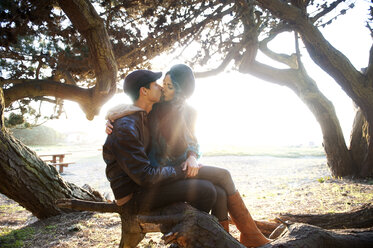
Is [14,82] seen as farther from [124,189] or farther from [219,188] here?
[219,188]

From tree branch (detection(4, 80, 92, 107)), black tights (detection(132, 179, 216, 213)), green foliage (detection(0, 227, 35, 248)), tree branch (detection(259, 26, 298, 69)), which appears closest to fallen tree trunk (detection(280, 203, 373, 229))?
black tights (detection(132, 179, 216, 213))

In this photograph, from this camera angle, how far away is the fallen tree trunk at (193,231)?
1.58 m

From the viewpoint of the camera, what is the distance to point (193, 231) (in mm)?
1584

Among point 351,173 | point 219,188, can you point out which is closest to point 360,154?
point 351,173

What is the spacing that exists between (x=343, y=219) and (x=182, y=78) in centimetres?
232

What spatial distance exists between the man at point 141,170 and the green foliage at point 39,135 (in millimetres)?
28973

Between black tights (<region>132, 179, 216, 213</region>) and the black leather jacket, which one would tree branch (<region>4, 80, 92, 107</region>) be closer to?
the black leather jacket

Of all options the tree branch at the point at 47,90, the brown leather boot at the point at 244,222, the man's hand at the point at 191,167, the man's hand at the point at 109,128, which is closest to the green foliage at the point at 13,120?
the tree branch at the point at 47,90

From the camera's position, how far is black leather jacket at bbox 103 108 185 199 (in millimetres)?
1741

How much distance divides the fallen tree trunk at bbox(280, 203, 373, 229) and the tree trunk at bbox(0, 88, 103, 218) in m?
3.43

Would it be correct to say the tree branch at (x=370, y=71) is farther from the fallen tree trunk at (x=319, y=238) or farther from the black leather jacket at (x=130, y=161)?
the black leather jacket at (x=130, y=161)

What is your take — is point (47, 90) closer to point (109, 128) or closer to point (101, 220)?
point (101, 220)

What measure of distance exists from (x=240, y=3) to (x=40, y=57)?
13.8ft

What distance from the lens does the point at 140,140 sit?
6.11 feet
